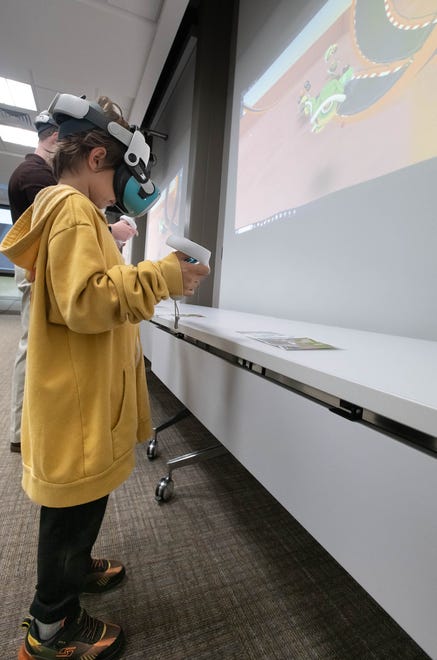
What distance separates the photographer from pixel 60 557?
584 millimetres

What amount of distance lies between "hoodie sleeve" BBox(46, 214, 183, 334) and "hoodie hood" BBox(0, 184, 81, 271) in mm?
40

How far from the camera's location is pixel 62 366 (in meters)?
0.55

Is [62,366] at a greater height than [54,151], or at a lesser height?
lesser

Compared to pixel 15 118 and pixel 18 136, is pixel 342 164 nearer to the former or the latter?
pixel 15 118

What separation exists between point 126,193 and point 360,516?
0.74 metres

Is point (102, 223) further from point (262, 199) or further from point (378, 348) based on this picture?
point (262, 199)

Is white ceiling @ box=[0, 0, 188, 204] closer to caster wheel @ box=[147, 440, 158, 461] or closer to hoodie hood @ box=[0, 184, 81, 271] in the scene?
hoodie hood @ box=[0, 184, 81, 271]

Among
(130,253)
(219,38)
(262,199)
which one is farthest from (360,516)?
(130,253)

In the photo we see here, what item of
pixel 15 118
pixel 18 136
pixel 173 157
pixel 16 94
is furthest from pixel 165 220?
pixel 18 136

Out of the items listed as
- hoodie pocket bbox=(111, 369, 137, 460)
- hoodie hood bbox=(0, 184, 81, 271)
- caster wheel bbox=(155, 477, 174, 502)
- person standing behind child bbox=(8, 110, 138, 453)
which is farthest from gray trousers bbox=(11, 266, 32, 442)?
hoodie pocket bbox=(111, 369, 137, 460)

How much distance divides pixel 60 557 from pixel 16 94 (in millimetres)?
4137

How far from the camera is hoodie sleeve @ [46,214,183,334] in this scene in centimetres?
49

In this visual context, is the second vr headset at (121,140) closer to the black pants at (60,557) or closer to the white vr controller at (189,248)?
the white vr controller at (189,248)

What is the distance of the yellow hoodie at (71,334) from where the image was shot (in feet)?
1.66
